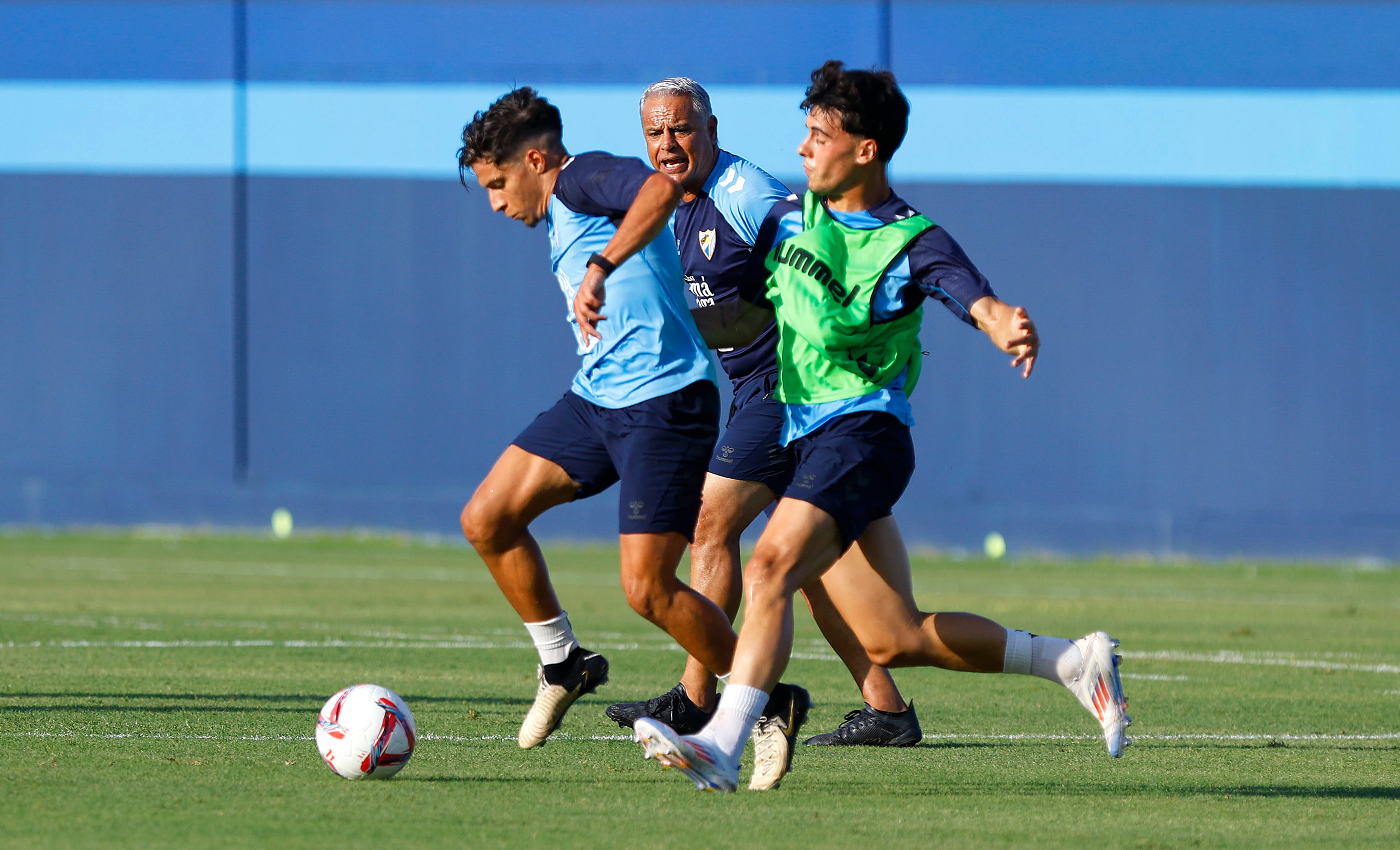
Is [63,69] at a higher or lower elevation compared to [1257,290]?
higher

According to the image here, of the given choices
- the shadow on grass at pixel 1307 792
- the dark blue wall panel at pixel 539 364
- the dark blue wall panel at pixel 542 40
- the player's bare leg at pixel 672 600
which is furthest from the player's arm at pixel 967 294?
the dark blue wall panel at pixel 542 40

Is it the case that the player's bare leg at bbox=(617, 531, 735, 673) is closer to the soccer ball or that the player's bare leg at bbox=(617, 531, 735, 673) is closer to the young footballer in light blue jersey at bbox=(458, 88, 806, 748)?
the young footballer in light blue jersey at bbox=(458, 88, 806, 748)

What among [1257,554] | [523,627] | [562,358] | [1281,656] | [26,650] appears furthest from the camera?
[562,358]

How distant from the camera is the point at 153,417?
80.8 ft

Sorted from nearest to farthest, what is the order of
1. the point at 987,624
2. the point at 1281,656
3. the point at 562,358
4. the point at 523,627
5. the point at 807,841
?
1. the point at 807,841
2. the point at 987,624
3. the point at 1281,656
4. the point at 523,627
5. the point at 562,358

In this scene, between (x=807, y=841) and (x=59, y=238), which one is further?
(x=59, y=238)

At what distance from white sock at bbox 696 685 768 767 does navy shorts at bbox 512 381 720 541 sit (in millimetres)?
792

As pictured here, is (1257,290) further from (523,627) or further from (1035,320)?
(523,627)

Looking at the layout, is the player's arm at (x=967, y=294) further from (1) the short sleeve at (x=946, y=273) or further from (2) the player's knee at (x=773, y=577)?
(2) the player's knee at (x=773, y=577)

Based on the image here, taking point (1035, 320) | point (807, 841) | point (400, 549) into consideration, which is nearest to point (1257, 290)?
point (1035, 320)

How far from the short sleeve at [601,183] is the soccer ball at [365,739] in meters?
1.74

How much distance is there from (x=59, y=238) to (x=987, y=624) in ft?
68.9

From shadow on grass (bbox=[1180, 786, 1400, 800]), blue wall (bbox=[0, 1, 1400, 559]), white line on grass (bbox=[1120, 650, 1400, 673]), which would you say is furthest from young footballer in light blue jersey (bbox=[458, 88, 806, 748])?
blue wall (bbox=[0, 1, 1400, 559])

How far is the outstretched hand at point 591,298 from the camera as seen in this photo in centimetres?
571
